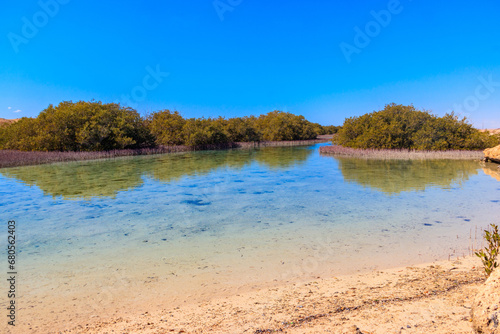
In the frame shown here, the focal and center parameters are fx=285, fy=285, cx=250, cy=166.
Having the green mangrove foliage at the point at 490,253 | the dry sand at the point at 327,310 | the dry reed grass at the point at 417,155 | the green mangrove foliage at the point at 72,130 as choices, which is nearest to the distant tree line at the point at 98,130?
the green mangrove foliage at the point at 72,130

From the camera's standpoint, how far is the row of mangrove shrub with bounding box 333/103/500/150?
97.7 feet

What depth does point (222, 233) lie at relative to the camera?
23.4 ft

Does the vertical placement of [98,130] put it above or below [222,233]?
above

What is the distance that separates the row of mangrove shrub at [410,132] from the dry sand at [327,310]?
31.5 metres

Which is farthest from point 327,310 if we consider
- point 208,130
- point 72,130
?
point 208,130

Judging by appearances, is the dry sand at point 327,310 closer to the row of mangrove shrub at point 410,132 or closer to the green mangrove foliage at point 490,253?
the green mangrove foliage at point 490,253

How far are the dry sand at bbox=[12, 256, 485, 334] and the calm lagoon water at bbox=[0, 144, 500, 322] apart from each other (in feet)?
1.52

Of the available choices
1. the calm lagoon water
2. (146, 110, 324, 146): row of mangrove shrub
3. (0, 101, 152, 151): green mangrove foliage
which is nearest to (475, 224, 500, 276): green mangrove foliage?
the calm lagoon water

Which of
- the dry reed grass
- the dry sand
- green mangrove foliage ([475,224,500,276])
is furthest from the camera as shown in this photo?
the dry reed grass

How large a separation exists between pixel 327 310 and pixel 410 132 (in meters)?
34.9

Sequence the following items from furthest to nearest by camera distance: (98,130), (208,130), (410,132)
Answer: (208,130) < (98,130) < (410,132)

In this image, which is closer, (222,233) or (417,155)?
(222,233)

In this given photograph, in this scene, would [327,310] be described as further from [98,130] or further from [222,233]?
[98,130]

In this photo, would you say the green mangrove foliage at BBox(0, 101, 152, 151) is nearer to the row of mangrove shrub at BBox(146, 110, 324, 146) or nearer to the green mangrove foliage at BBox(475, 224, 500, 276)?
the row of mangrove shrub at BBox(146, 110, 324, 146)
